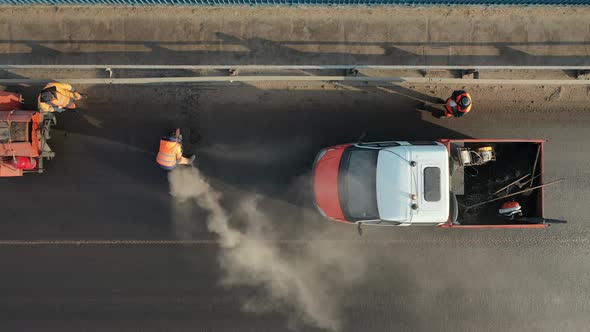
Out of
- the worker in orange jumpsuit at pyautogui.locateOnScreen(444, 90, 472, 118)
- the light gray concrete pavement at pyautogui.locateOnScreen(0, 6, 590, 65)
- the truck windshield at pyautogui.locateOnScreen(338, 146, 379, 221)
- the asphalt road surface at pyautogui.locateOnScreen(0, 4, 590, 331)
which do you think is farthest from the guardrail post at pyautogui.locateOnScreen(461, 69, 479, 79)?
the truck windshield at pyautogui.locateOnScreen(338, 146, 379, 221)

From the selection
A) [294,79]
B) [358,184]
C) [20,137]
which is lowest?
[358,184]

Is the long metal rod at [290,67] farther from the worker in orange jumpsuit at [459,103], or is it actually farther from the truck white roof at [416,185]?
the truck white roof at [416,185]

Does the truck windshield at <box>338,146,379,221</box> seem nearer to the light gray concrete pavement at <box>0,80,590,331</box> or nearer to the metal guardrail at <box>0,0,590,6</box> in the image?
the light gray concrete pavement at <box>0,80,590,331</box>

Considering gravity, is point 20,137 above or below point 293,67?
below

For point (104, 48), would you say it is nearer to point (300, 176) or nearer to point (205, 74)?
point (205, 74)

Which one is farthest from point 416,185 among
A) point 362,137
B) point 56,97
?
point 56,97

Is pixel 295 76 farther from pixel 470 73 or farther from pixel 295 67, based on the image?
pixel 470 73

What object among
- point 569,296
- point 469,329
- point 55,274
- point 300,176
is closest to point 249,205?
point 300,176
